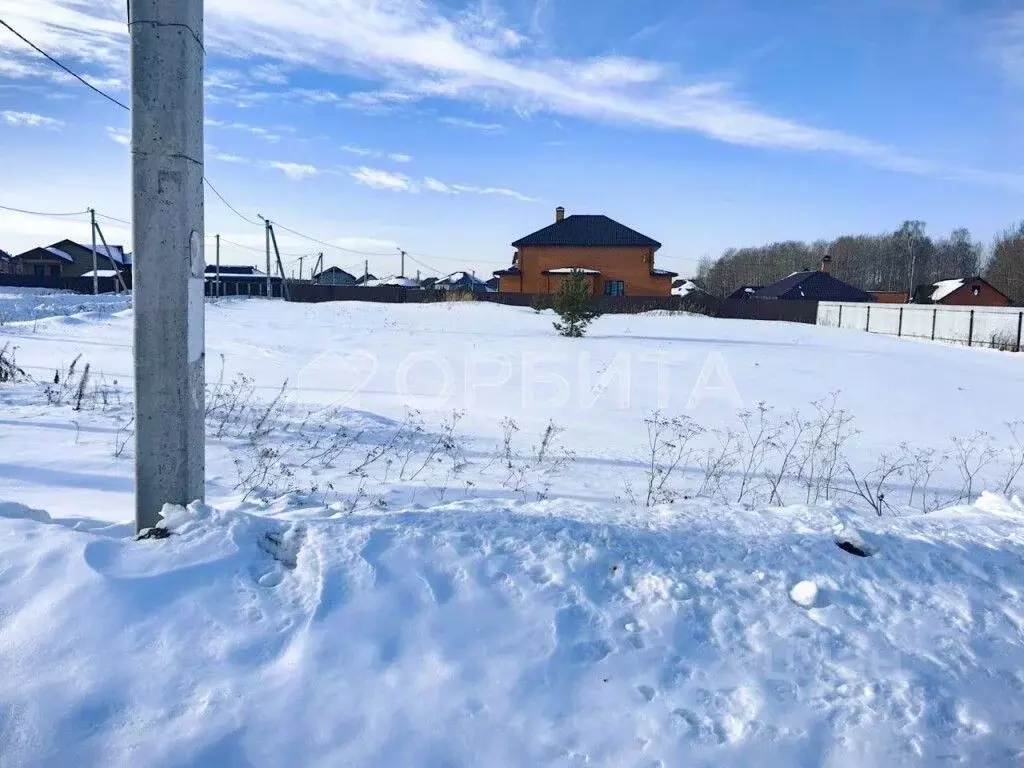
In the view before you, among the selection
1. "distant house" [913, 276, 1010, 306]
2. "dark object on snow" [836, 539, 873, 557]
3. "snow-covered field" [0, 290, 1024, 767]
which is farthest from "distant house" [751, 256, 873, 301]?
"dark object on snow" [836, 539, 873, 557]

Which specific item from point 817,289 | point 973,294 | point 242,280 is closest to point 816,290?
point 817,289

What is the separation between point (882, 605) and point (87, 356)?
1189 centimetres

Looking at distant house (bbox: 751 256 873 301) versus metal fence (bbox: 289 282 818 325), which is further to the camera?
distant house (bbox: 751 256 873 301)

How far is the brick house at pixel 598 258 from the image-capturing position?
38188 millimetres

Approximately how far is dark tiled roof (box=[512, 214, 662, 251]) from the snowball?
37060 mm

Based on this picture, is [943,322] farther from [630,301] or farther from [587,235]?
[587,235]

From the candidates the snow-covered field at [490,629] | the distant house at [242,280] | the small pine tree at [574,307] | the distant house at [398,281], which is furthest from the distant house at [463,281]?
the snow-covered field at [490,629]

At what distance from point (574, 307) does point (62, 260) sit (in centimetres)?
5512

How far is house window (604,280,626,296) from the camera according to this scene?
38.4 meters

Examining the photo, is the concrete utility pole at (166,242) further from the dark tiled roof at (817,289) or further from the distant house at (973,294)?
the distant house at (973,294)

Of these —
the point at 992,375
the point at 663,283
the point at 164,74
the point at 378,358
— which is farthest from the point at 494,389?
the point at 663,283

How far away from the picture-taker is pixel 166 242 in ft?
7.87

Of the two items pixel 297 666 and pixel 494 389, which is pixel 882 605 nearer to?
pixel 297 666

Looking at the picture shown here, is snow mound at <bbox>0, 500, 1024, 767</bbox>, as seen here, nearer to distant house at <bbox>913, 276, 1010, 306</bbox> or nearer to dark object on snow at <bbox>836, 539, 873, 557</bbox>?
dark object on snow at <bbox>836, 539, 873, 557</bbox>
